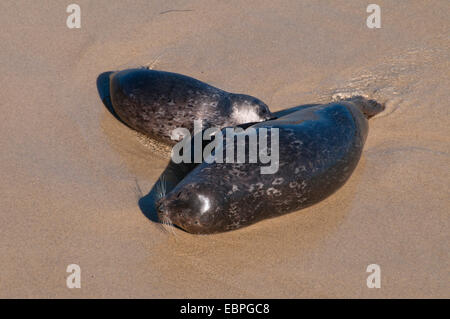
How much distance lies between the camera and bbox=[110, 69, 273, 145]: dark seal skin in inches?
218

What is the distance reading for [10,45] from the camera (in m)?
6.72

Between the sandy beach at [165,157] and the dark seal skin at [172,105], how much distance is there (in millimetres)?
246

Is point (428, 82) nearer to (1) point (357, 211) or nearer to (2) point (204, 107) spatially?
(1) point (357, 211)

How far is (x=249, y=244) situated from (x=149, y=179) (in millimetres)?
1223

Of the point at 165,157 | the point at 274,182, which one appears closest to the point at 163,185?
the point at 165,157

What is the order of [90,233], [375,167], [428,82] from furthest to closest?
[428,82], [375,167], [90,233]

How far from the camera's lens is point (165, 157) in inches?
215

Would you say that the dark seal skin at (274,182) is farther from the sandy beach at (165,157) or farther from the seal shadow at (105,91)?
the seal shadow at (105,91)

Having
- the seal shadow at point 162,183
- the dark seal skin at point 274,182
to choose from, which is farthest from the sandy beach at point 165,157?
the dark seal skin at point 274,182

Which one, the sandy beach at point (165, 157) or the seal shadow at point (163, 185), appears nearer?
the sandy beach at point (165, 157)

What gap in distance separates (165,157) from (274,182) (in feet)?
4.39

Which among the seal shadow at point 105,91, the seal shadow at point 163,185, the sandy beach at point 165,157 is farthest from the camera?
the seal shadow at point 105,91

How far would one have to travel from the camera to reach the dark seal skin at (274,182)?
4508mm

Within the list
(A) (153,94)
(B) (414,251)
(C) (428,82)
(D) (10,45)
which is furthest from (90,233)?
(C) (428,82)
